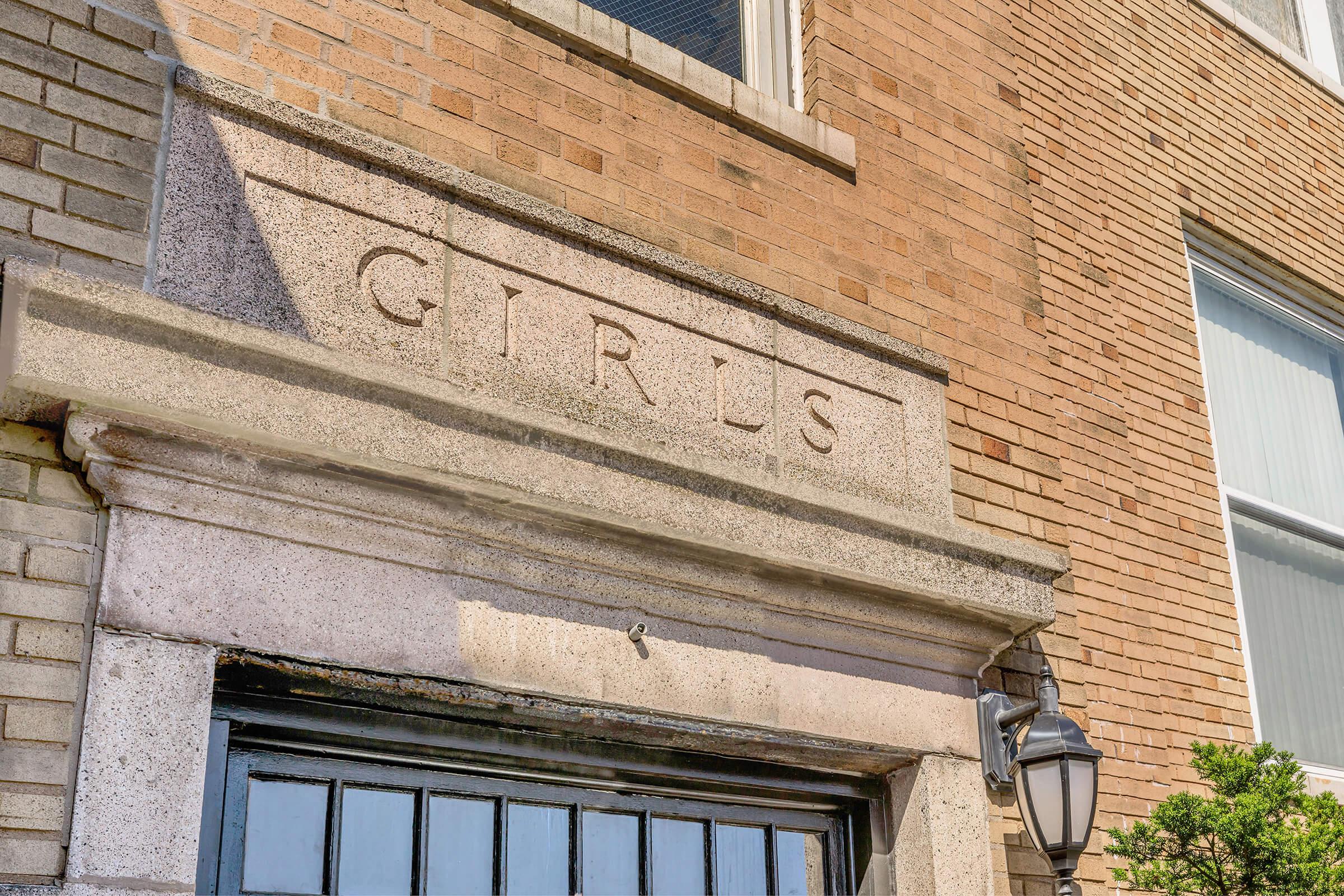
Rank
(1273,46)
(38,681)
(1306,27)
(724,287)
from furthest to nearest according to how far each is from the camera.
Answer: (1306,27), (1273,46), (724,287), (38,681)

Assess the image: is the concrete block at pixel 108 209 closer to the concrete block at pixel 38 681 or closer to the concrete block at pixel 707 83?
the concrete block at pixel 38 681

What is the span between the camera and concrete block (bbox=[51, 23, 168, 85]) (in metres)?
3.10

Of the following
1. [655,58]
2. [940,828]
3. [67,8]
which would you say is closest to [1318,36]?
[655,58]

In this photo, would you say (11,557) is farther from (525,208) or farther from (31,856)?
(525,208)

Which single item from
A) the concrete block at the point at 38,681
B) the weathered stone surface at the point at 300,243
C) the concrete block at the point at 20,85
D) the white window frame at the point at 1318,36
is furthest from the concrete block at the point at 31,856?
the white window frame at the point at 1318,36

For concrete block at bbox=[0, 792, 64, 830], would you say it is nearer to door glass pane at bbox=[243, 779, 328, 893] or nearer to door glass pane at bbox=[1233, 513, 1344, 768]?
door glass pane at bbox=[243, 779, 328, 893]

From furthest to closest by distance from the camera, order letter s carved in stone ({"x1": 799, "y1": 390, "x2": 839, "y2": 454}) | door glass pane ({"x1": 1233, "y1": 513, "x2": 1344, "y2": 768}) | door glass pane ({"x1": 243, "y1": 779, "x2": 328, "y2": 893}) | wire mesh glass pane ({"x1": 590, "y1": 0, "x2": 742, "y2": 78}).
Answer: door glass pane ({"x1": 1233, "y1": 513, "x2": 1344, "y2": 768}) < wire mesh glass pane ({"x1": 590, "y1": 0, "x2": 742, "y2": 78}) < letter s carved in stone ({"x1": 799, "y1": 390, "x2": 839, "y2": 454}) < door glass pane ({"x1": 243, "y1": 779, "x2": 328, "y2": 893})

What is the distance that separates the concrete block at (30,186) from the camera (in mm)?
2910

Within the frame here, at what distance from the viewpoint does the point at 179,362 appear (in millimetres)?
2926

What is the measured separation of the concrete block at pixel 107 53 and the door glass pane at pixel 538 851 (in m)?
2.02

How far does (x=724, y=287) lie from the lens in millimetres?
4117

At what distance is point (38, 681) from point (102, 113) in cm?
127

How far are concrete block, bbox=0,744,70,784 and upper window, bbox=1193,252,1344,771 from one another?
4.71 meters

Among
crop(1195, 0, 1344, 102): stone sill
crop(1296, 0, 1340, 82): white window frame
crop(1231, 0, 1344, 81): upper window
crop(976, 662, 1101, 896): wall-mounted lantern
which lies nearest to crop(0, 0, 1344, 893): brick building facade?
crop(976, 662, 1101, 896): wall-mounted lantern
